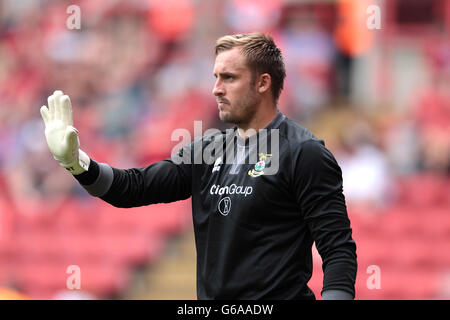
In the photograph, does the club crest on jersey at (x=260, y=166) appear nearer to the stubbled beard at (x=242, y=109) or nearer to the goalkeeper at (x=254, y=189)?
the goalkeeper at (x=254, y=189)

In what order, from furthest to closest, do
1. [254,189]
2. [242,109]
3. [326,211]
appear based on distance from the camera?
[242,109], [254,189], [326,211]

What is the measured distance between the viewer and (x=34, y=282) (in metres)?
10.2

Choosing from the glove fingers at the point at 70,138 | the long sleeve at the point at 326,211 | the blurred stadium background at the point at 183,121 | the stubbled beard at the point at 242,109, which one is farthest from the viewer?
the blurred stadium background at the point at 183,121

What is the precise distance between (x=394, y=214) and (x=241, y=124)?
602 centimetres

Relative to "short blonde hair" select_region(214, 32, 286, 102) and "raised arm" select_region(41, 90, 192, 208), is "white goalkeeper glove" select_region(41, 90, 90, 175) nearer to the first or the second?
"raised arm" select_region(41, 90, 192, 208)

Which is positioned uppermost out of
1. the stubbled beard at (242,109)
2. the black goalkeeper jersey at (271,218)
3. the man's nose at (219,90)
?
the man's nose at (219,90)

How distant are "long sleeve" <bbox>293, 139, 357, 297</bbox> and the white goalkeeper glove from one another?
850mm

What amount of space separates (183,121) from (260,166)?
8.21 m

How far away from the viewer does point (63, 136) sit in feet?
11.3

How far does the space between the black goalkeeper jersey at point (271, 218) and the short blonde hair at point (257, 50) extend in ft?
0.70

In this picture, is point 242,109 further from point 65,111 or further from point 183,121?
point 183,121

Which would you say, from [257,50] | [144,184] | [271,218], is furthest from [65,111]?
[271,218]

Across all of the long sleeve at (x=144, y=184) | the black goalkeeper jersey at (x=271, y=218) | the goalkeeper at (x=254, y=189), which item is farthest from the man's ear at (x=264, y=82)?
the long sleeve at (x=144, y=184)

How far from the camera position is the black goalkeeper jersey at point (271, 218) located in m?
3.29
